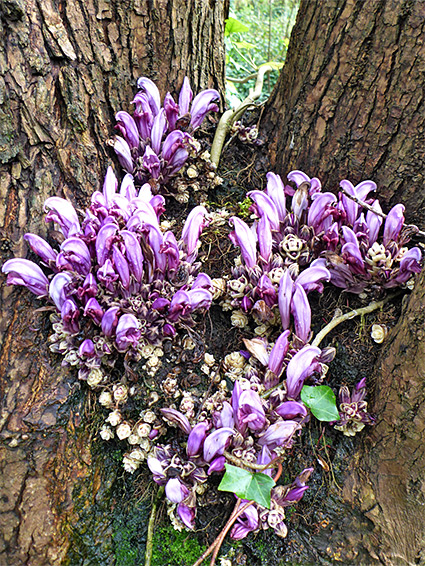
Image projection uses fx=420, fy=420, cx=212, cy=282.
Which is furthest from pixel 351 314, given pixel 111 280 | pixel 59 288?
pixel 59 288

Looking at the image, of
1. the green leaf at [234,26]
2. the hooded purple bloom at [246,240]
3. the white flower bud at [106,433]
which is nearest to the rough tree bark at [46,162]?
the white flower bud at [106,433]

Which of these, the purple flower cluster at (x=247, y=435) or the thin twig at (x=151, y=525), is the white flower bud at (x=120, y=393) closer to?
the purple flower cluster at (x=247, y=435)

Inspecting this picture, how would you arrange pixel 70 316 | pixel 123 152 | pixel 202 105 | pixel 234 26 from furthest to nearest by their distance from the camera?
pixel 234 26 → pixel 202 105 → pixel 123 152 → pixel 70 316

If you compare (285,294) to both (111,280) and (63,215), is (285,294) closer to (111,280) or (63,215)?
(111,280)

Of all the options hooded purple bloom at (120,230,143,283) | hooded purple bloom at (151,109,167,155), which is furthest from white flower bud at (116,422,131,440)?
hooded purple bloom at (151,109,167,155)

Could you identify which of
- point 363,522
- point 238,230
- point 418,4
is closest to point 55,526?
point 363,522

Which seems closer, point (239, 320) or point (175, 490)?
point (175, 490)

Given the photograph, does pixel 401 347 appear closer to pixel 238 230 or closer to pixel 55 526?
pixel 238 230
